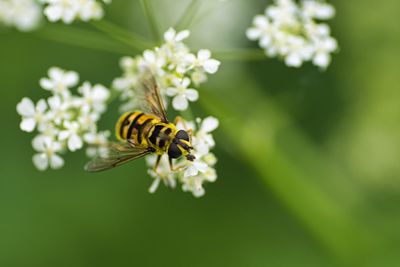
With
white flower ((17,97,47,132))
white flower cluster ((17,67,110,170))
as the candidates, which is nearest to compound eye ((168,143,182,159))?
white flower cluster ((17,67,110,170))

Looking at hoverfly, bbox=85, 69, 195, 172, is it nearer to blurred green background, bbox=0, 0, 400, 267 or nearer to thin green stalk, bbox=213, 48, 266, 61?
thin green stalk, bbox=213, 48, 266, 61

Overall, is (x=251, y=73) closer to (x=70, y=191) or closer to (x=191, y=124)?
(x=70, y=191)

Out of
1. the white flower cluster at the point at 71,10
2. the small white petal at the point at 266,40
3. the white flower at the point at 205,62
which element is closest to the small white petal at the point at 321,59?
the small white petal at the point at 266,40

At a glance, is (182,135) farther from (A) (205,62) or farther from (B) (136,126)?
(A) (205,62)

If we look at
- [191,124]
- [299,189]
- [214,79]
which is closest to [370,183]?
[299,189]

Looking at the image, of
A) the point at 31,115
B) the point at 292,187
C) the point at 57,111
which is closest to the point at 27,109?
the point at 31,115

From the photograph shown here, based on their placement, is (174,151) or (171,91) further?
(171,91)

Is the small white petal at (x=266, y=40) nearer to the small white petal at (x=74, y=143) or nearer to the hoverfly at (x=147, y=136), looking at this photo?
the hoverfly at (x=147, y=136)

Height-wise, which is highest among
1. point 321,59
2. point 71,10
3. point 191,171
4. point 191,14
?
point 191,14
